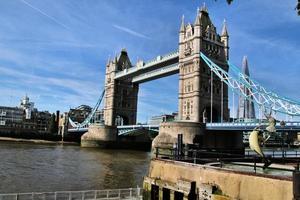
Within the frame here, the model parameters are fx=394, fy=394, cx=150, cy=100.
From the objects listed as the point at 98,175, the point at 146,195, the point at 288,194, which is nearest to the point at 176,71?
the point at 98,175

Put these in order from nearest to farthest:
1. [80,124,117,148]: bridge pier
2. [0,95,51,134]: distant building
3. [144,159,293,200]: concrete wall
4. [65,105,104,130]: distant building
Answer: [144,159,293,200]: concrete wall < [80,124,117,148]: bridge pier < [65,105,104,130]: distant building < [0,95,51,134]: distant building

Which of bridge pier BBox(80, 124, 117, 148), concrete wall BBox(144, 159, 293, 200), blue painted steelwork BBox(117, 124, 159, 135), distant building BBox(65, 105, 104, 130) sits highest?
distant building BBox(65, 105, 104, 130)

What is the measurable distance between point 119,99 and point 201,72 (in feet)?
126

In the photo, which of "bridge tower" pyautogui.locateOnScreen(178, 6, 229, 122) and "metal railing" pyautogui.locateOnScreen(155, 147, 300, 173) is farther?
"bridge tower" pyautogui.locateOnScreen(178, 6, 229, 122)

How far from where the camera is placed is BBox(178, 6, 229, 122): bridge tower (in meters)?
67.8

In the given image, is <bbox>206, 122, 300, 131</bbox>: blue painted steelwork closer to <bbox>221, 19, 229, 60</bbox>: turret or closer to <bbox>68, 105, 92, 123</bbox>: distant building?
<bbox>221, 19, 229, 60</bbox>: turret

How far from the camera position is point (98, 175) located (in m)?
29.7

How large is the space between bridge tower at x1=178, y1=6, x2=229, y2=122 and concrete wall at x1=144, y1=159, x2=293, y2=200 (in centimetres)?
5175

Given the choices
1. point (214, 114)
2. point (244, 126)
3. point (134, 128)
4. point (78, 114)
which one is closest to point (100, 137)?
point (134, 128)

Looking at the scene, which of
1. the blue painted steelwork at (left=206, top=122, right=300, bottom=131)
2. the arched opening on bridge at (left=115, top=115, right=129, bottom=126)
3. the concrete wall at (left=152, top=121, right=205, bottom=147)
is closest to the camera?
the blue painted steelwork at (left=206, top=122, right=300, bottom=131)

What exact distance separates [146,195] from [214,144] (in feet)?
149

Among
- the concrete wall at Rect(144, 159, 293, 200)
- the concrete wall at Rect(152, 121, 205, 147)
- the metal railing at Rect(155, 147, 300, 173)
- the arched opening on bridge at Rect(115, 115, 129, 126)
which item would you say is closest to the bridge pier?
the arched opening on bridge at Rect(115, 115, 129, 126)

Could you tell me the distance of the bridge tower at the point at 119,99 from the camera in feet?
335

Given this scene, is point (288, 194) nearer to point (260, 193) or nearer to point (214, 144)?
point (260, 193)
